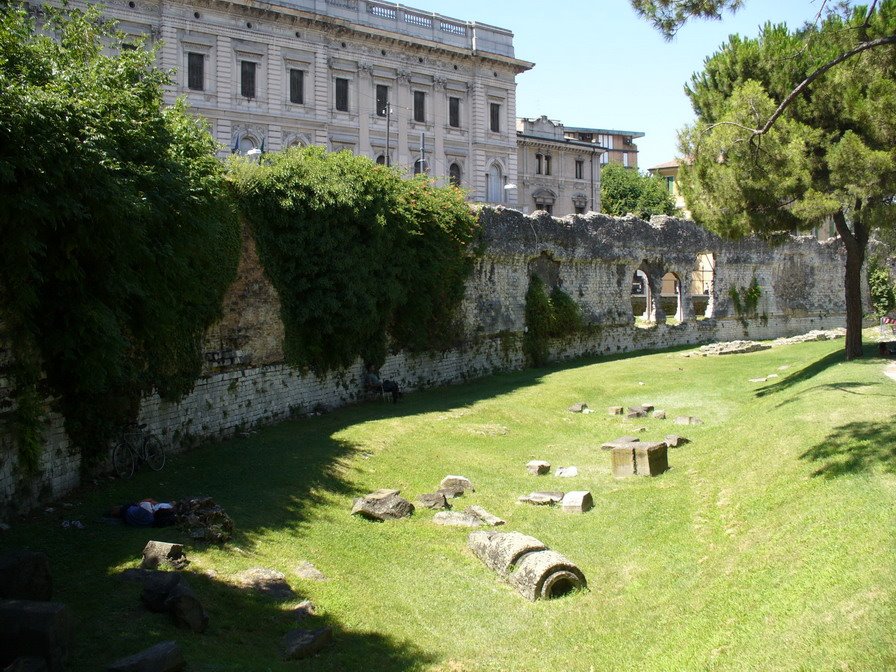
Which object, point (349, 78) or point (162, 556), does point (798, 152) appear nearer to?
point (162, 556)

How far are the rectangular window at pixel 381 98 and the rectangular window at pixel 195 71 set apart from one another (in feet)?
29.0

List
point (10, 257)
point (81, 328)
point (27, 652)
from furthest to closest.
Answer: point (81, 328)
point (10, 257)
point (27, 652)

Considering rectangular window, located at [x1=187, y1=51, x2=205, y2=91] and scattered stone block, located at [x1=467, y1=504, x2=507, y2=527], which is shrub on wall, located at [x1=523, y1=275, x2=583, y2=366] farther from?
rectangular window, located at [x1=187, y1=51, x2=205, y2=91]

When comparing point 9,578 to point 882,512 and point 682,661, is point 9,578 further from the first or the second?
point 882,512

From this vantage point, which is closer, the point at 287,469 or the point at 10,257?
the point at 10,257

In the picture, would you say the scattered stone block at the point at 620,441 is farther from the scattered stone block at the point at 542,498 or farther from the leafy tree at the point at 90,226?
the leafy tree at the point at 90,226

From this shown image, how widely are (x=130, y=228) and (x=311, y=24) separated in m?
32.6

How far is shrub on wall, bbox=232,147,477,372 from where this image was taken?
1571cm

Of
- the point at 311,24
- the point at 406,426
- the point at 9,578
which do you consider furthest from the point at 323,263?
the point at 311,24

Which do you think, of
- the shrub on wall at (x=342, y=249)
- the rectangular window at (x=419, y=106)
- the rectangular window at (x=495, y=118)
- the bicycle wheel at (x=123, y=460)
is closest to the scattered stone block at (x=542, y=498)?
the bicycle wheel at (x=123, y=460)

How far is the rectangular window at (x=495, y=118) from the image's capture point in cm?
4622

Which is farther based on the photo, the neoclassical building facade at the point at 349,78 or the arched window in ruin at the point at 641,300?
the neoclassical building facade at the point at 349,78

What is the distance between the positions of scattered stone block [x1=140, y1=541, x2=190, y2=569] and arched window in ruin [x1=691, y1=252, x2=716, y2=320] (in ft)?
92.3

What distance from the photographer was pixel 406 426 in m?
15.6
